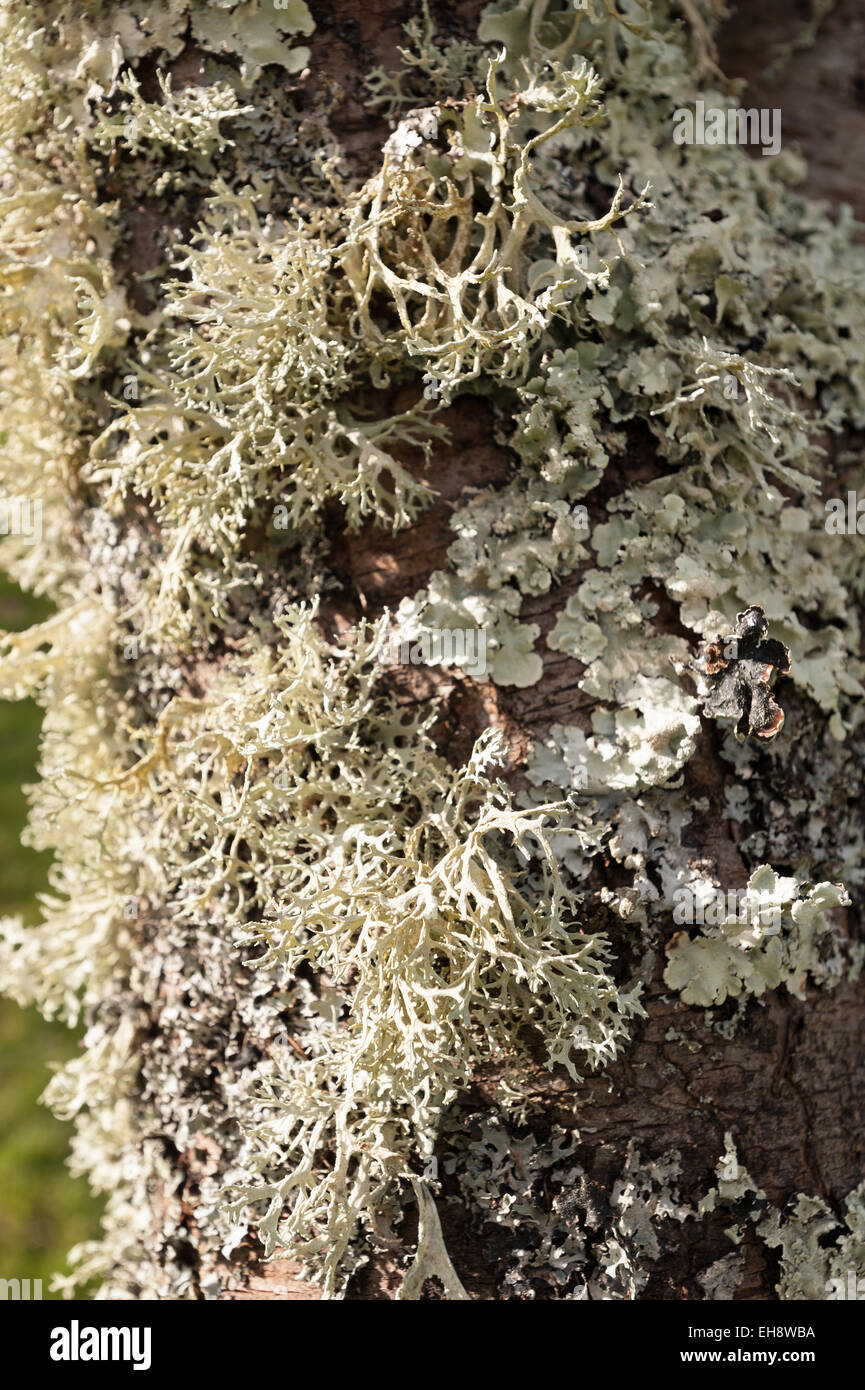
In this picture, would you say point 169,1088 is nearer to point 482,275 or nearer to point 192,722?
point 192,722

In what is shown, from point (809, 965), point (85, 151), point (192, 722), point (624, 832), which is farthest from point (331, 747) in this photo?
point (85, 151)

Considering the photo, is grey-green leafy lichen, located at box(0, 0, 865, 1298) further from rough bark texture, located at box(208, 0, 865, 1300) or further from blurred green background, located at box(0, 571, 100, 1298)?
blurred green background, located at box(0, 571, 100, 1298)

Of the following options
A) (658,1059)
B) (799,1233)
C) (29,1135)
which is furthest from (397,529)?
(29,1135)

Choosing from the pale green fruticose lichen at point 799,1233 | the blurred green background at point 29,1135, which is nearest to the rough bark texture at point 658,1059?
the pale green fruticose lichen at point 799,1233

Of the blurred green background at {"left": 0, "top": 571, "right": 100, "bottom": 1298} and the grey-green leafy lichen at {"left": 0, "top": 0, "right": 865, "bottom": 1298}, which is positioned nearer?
the grey-green leafy lichen at {"left": 0, "top": 0, "right": 865, "bottom": 1298}

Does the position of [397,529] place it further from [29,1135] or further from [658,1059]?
[29,1135]

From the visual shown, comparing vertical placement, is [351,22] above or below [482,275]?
above

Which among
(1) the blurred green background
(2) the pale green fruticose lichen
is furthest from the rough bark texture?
(1) the blurred green background
